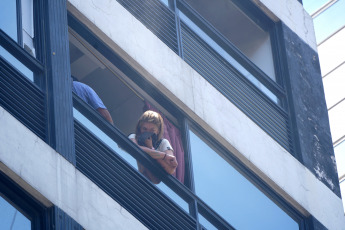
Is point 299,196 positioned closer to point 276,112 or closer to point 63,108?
point 276,112

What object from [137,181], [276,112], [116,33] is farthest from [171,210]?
[276,112]

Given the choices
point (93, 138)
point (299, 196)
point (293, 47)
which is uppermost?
point (293, 47)

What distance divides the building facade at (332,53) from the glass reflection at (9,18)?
63.0 feet

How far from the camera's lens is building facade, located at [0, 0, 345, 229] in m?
10.8

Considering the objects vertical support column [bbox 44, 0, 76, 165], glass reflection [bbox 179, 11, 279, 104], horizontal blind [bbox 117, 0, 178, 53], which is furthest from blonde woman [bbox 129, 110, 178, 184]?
glass reflection [bbox 179, 11, 279, 104]

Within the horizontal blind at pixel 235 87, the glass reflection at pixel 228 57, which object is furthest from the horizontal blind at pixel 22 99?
the glass reflection at pixel 228 57

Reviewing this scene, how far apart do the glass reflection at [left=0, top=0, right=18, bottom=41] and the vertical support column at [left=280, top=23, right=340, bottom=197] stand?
4955mm

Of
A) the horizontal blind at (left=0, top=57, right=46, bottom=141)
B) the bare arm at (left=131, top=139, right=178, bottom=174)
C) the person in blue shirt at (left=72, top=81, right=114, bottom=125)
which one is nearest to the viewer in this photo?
the horizontal blind at (left=0, top=57, right=46, bottom=141)

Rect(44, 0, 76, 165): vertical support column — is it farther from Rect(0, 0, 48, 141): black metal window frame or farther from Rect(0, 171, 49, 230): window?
Rect(0, 171, 49, 230): window

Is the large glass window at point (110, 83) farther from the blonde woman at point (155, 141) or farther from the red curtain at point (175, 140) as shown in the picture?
the blonde woman at point (155, 141)

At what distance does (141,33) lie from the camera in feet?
44.3

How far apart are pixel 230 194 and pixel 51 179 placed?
10.9 feet

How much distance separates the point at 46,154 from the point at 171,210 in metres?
2.00

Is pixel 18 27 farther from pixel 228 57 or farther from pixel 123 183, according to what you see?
pixel 228 57
